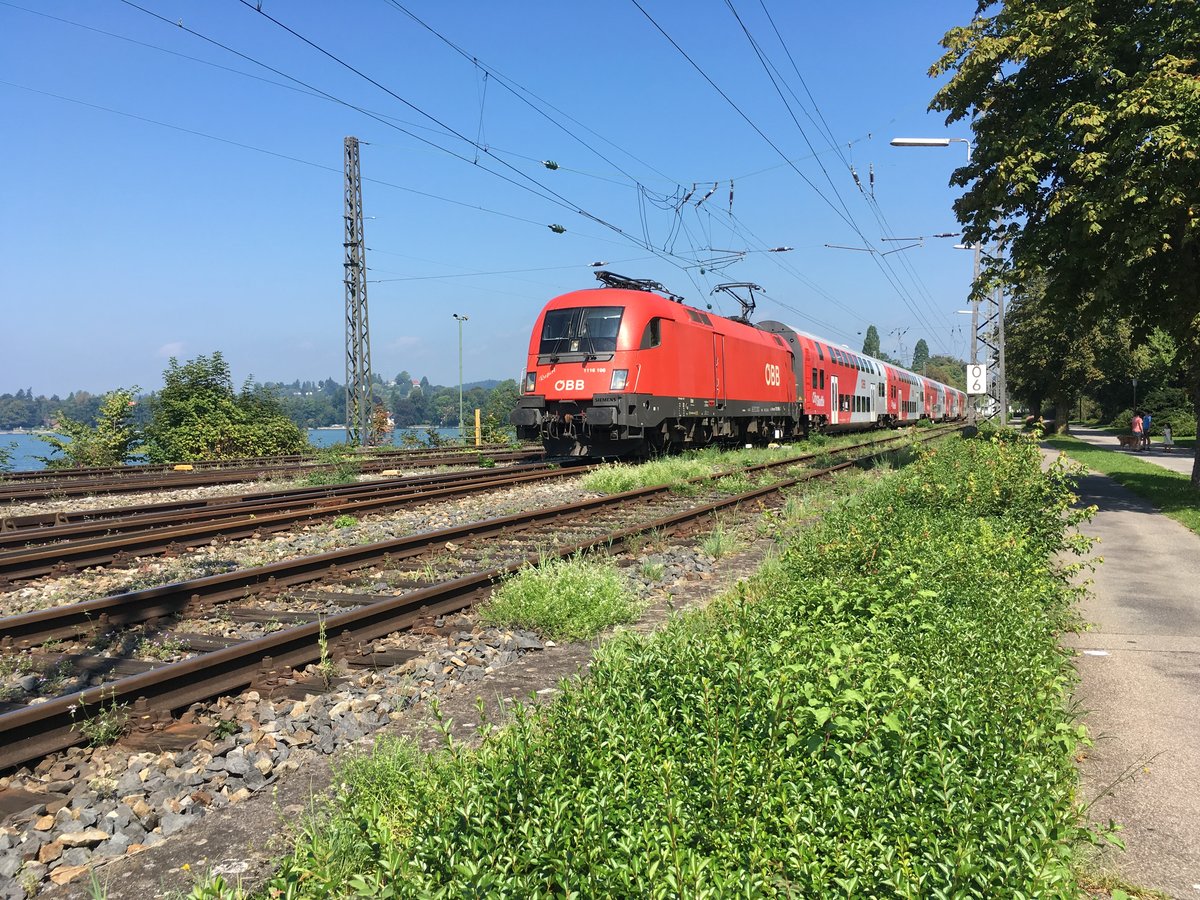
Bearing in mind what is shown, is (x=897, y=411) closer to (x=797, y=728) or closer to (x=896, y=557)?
(x=896, y=557)

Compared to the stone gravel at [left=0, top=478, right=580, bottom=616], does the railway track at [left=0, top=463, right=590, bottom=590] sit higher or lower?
higher

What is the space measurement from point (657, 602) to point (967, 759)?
4695 millimetres

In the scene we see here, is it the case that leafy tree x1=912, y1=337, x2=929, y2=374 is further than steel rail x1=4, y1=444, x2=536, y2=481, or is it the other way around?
leafy tree x1=912, y1=337, x2=929, y2=374

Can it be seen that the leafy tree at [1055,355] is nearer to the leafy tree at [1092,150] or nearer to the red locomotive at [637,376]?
the red locomotive at [637,376]

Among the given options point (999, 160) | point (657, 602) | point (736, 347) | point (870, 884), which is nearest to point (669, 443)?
point (736, 347)

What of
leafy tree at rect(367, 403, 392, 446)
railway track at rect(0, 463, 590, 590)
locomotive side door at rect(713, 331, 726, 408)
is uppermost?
locomotive side door at rect(713, 331, 726, 408)

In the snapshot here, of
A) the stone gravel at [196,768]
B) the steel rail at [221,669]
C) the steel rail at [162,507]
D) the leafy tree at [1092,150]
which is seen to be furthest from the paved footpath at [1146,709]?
the steel rail at [162,507]

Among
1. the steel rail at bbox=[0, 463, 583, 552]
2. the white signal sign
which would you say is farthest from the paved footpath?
the white signal sign

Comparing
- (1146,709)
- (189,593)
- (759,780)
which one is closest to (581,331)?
(189,593)

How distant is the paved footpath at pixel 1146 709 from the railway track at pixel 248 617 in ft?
14.8

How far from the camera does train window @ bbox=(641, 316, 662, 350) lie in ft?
58.1

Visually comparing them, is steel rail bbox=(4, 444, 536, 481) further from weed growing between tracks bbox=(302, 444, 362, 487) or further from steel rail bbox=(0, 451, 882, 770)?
steel rail bbox=(0, 451, 882, 770)

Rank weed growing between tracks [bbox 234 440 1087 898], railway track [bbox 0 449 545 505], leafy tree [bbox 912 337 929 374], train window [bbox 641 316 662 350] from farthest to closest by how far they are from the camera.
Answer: leafy tree [bbox 912 337 929 374] < train window [bbox 641 316 662 350] < railway track [bbox 0 449 545 505] < weed growing between tracks [bbox 234 440 1087 898]

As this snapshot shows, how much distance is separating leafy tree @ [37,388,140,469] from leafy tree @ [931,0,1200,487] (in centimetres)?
2499
